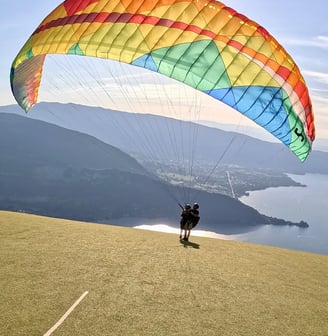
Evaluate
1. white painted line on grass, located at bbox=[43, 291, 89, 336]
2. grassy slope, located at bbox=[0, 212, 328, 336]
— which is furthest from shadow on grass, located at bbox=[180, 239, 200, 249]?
white painted line on grass, located at bbox=[43, 291, 89, 336]

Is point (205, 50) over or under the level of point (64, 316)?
over

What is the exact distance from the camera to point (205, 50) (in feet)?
40.1

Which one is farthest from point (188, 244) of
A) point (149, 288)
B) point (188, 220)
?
point (149, 288)

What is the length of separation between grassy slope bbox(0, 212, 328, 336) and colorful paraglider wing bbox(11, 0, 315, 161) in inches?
201

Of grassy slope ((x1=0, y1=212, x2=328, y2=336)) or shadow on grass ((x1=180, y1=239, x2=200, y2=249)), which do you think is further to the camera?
shadow on grass ((x1=180, y1=239, x2=200, y2=249))

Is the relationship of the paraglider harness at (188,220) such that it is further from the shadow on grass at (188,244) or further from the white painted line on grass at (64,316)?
the white painted line on grass at (64,316)

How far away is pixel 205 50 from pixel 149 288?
24.8 feet

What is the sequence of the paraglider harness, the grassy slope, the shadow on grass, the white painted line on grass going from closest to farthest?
the white painted line on grass < the grassy slope < the shadow on grass < the paraglider harness

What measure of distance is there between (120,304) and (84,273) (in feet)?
7.04

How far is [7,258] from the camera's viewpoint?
1078cm

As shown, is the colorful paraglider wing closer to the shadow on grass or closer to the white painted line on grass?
the shadow on grass

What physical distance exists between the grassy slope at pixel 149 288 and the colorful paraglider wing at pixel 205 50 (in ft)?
16.8

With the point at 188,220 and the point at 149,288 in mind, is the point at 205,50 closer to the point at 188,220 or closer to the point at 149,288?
the point at 188,220

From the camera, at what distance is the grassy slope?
7.51m
